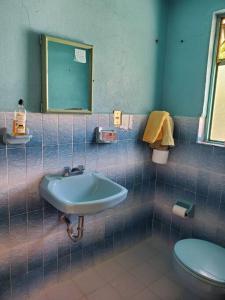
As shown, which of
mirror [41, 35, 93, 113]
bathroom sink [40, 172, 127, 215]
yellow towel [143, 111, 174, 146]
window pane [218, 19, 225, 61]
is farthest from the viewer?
yellow towel [143, 111, 174, 146]

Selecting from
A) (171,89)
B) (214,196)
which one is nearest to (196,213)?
(214,196)

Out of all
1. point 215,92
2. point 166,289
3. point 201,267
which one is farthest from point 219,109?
point 166,289

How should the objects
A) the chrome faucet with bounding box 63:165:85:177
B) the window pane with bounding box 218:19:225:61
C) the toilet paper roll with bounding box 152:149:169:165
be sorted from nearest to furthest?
1. the chrome faucet with bounding box 63:165:85:177
2. the window pane with bounding box 218:19:225:61
3. the toilet paper roll with bounding box 152:149:169:165

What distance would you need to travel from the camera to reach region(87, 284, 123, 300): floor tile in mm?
1623

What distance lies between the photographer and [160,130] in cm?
194

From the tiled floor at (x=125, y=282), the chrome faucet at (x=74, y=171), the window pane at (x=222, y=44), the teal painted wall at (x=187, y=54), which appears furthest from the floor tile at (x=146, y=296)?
the window pane at (x=222, y=44)

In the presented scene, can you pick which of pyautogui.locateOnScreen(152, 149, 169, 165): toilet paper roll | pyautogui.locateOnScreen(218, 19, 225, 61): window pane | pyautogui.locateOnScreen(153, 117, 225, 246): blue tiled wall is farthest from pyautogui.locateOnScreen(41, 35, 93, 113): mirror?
pyautogui.locateOnScreen(218, 19, 225, 61): window pane

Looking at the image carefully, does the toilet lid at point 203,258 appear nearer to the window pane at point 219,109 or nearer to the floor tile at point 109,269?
the floor tile at point 109,269

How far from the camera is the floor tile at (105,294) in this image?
1.62 metres

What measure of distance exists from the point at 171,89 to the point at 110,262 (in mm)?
1645

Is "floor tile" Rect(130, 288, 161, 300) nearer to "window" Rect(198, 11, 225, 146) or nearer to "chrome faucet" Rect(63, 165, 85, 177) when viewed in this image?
"chrome faucet" Rect(63, 165, 85, 177)

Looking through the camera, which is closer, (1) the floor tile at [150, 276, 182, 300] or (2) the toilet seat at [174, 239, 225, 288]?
(2) the toilet seat at [174, 239, 225, 288]

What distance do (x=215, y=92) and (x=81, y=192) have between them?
53.4 inches

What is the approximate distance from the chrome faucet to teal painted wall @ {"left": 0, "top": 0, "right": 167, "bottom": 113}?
445 millimetres
